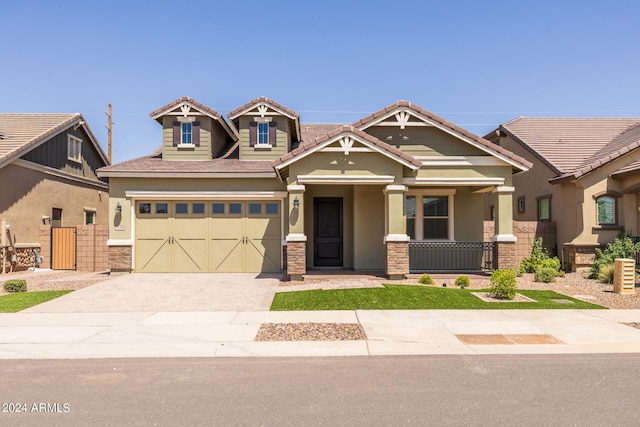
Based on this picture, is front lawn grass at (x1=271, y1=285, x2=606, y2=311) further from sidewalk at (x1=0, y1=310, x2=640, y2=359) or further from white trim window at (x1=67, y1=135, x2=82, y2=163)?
white trim window at (x1=67, y1=135, x2=82, y2=163)

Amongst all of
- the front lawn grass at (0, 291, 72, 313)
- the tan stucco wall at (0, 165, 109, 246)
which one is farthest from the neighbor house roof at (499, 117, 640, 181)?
the tan stucco wall at (0, 165, 109, 246)

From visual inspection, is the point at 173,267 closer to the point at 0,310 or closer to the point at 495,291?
the point at 0,310

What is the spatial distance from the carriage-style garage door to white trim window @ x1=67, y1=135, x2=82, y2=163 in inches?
308

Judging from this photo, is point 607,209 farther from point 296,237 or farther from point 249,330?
point 249,330

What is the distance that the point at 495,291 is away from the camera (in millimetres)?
10906

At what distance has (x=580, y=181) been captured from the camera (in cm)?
1631

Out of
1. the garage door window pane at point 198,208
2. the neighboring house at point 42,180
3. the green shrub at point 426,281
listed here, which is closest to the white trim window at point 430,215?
the green shrub at point 426,281

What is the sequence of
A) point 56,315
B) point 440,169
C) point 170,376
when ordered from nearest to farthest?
point 170,376 < point 56,315 < point 440,169

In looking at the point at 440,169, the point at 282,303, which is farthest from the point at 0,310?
the point at 440,169

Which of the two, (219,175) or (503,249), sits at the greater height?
(219,175)

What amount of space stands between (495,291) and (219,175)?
388 inches

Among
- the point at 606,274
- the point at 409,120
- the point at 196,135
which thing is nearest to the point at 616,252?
the point at 606,274

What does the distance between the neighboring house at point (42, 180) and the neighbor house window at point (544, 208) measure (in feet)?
68.9

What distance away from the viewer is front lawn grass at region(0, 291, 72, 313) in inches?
392
